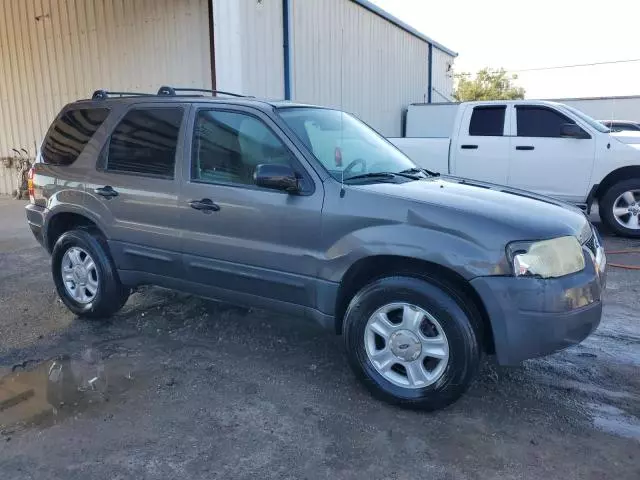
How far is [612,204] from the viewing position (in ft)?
26.5

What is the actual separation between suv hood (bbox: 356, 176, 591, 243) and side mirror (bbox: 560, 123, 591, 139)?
477cm

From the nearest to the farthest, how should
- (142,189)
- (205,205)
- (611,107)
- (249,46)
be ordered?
1. (205,205)
2. (142,189)
3. (249,46)
4. (611,107)

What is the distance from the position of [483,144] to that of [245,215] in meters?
6.19

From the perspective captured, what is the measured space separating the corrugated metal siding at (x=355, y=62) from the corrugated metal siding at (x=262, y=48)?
2.03 ft

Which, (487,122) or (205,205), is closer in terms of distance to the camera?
(205,205)

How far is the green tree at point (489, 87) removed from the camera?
130 ft

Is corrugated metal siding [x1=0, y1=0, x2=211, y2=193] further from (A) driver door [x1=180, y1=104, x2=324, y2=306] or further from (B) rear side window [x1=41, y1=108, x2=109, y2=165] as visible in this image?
(A) driver door [x1=180, y1=104, x2=324, y2=306]

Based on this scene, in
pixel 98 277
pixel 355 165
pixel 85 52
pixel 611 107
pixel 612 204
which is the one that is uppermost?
pixel 85 52

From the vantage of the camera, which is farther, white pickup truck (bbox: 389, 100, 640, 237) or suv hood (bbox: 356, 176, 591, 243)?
white pickup truck (bbox: 389, 100, 640, 237)

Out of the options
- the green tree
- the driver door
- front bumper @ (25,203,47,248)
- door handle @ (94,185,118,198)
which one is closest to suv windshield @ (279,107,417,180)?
the driver door

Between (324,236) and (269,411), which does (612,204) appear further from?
(269,411)

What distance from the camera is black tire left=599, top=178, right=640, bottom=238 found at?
8.02 meters

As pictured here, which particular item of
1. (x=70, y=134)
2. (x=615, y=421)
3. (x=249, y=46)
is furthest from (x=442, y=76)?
(x=615, y=421)

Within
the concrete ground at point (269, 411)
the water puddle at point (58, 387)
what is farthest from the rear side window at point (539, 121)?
the water puddle at point (58, 387)
